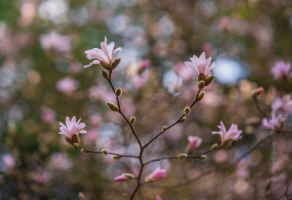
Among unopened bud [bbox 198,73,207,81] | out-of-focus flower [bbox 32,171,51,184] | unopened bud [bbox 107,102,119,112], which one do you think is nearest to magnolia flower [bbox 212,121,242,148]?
unopened bud [bbox 198,73,207,81]

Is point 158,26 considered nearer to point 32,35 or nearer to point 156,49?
point 156,49

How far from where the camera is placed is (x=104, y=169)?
152 centimetres

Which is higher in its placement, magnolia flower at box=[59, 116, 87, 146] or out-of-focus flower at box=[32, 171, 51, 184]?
out-of-focus flower at box=[32, 171, 51, 184]

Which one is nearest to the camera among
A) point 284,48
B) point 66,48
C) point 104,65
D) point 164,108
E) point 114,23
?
point 104,65

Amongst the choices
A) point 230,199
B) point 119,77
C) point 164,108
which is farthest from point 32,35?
point 230,199

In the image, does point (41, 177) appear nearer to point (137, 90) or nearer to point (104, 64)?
point (137, 90)

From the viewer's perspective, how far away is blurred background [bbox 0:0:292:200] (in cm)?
136

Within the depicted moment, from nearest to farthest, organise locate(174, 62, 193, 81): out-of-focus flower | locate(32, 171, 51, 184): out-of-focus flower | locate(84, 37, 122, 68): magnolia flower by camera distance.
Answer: locate(84, 37, 122, 68): magnolia flower, locate(32, 171, 51, 184): out-of-focus flower, locate(174, 62, 193, 81): out-of-focus flower

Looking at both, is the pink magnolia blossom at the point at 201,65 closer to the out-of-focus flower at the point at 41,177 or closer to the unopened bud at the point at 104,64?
the unopened bud at the point at 104,64

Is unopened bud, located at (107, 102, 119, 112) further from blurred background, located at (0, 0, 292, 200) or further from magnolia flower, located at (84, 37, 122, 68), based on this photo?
blurred background, located at (0, 0, 292, 200)

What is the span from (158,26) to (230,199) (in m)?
1.03

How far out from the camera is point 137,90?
1415mm

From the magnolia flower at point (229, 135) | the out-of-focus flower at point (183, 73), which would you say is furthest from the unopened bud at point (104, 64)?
the out-of-focus flower at point (183, 73)

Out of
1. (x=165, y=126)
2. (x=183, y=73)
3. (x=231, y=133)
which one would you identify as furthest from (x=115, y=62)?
(x=183, y=73)
